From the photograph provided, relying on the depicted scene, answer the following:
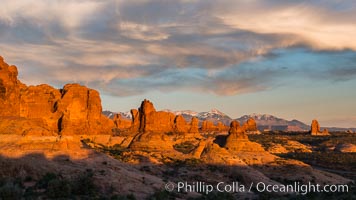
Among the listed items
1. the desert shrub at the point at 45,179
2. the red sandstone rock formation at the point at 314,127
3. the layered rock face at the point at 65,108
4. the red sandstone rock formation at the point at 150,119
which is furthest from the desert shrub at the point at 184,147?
the red sandstone rock formation at the point at 314,127

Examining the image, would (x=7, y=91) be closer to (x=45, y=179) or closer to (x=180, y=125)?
(x=45, y=179)

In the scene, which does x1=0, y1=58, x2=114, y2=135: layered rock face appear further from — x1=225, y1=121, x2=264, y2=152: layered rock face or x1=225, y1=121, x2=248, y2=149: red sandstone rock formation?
x1=225, y1=121, x2=264, y2=152: layered rock face

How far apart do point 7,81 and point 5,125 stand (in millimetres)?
16756

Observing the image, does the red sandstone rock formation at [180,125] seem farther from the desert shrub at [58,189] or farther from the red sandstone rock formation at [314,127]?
the desert shrub at [58,189]

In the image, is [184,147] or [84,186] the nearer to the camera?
[84,186]

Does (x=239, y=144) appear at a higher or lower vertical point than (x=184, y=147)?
higher

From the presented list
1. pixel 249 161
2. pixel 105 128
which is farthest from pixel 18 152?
pixel 105 128

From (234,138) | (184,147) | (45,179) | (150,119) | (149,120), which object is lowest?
(184,147)

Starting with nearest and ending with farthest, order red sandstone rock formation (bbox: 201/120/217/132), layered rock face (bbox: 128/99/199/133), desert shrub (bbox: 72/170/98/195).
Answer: desert shrub (bbox: 72/170/98/195)
layered rock face (bbox: 128/99/199/133)
red sandstone rock formation (bbox: 201/120/217/132)

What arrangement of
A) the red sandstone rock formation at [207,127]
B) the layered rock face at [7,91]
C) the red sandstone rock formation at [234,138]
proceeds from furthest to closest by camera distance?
the red sandstone rock formation at [207,127] → the red sandstone rock formation at [234,138] → the layered rock face at [7,91]

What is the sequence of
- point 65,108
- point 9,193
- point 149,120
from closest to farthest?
point 9,193, point 65,108, point 149,120

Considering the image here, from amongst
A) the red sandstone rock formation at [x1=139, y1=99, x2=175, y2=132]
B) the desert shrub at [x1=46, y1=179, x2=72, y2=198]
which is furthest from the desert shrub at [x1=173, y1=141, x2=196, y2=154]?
the desert shrub at [x1=46, y1=179, x2=72, y2=198]

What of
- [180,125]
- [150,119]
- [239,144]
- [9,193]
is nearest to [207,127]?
[180,125]

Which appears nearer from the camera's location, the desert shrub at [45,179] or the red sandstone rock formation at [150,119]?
the desert shrub at [45,179]
